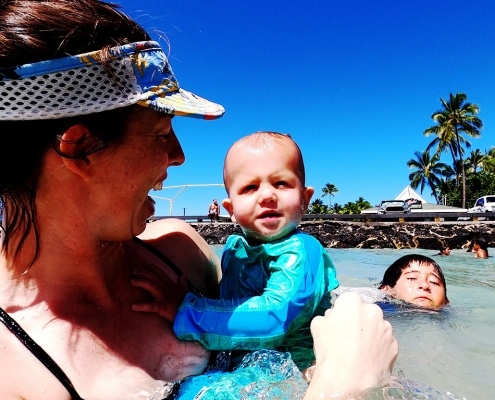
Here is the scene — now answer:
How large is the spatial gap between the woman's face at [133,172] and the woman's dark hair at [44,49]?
0.05 m

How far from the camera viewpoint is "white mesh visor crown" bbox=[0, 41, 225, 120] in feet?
4.29

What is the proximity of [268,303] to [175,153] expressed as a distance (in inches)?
25.8

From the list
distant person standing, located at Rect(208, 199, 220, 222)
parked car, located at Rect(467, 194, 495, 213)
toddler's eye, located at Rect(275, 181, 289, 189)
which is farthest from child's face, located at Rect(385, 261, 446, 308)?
parked car, located at Rect(467, 194, 495, 213)

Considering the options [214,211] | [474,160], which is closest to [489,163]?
[474,160]

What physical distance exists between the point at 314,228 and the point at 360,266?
13.3ft

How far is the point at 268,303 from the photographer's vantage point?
5.59 feet

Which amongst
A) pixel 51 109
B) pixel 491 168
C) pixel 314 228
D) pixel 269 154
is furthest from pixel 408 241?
pixel 491 168

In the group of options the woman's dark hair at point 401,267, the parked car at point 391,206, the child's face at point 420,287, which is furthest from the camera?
the parked car at point 391,206

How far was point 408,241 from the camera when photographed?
1345cm

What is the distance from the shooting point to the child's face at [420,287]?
16.3ft

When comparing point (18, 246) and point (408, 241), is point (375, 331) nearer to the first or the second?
point (18, 246)

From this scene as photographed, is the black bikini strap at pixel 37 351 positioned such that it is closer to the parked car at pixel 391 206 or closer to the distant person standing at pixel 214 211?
the distant person standing at pixel 214 211

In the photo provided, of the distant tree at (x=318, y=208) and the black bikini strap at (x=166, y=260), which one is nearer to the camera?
Answer: the black bikini strap at (x=166, y=260)

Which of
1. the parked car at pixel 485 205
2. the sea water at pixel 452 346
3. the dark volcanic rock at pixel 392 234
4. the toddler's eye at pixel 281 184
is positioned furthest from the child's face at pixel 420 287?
the parked car at pixel 485 205
